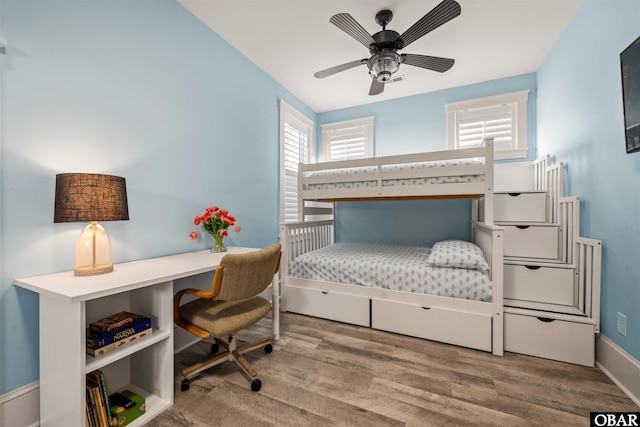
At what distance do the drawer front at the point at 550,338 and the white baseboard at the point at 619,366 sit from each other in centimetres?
5

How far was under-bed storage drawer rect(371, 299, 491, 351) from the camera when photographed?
1953 millimetres

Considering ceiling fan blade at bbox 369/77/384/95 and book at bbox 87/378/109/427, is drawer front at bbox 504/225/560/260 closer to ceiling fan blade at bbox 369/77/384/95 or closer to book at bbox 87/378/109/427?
ceiling fan blade at bbox 369/77/384/95

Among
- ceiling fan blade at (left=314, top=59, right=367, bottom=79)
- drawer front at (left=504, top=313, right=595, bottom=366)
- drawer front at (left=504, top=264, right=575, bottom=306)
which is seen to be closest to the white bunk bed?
drawer front at (left=504, top=313, right=595, bottom=366)

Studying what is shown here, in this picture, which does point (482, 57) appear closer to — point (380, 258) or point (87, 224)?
point (380, 258)

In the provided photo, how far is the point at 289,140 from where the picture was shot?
3426 millimetres

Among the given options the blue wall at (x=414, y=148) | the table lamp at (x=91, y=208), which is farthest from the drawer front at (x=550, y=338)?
the table lamp at (x=91, y=208)

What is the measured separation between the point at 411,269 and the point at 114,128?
7.72ft

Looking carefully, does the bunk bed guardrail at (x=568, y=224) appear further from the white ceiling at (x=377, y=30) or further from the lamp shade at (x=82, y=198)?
the lamp shade at (x=82, y=198)

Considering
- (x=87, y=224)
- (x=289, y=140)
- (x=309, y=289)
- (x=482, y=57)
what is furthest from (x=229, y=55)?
(x=482, y=57)

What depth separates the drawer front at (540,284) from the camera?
1.96 m

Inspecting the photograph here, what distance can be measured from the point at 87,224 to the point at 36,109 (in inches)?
24.1

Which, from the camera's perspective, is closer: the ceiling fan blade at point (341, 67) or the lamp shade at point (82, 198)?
the lamp shade at point (82, 198)

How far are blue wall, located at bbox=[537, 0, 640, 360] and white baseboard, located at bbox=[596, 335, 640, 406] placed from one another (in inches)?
1.9

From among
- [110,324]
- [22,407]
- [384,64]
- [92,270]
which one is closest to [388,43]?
[384,64]
